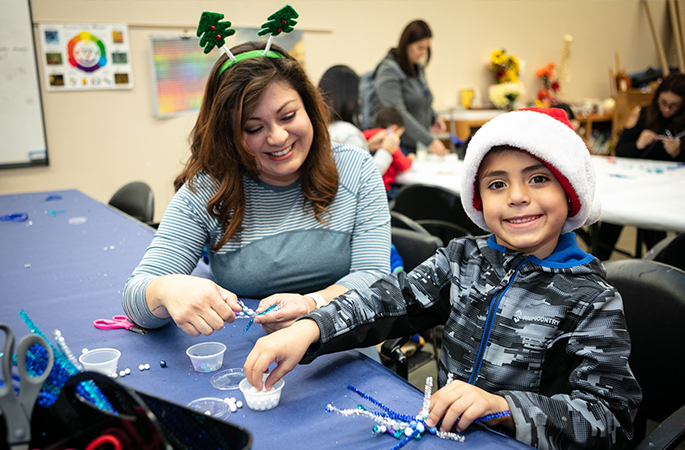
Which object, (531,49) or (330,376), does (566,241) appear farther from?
(531,49)

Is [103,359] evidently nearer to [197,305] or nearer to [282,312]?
[197,305]

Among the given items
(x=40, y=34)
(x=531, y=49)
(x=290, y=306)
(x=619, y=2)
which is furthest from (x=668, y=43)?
(x=290, y=306)

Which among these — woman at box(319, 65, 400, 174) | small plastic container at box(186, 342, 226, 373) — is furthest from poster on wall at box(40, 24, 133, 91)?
small plastic container at box(186, 342, 226, 373)

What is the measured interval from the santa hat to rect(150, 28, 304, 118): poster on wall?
3.81 metres

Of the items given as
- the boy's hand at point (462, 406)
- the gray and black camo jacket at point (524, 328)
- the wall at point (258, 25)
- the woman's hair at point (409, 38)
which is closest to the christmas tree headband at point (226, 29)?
the gray and black camo jacket at point (524, 328)

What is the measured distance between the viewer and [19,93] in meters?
3.87

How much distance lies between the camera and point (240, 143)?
1347 millimetres

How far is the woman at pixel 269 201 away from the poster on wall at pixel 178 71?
3.29m

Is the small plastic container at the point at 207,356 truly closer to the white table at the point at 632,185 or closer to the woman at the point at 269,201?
the woman at the point at 269,201

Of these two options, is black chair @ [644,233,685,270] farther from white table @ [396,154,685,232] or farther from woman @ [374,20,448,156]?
woman @ [374,20,448,156]

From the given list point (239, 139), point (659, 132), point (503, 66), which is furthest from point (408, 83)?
point (239, 139)

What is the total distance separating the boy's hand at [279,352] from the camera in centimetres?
87

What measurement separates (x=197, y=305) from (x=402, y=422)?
1.57 feet

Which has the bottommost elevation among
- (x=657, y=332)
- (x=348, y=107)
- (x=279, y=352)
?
(x=657, y=332)
